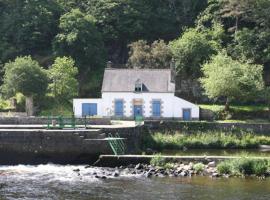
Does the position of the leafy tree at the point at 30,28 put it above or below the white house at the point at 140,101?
above

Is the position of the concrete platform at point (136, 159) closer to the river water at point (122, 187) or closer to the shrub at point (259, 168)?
the shrub at point (259, 168)

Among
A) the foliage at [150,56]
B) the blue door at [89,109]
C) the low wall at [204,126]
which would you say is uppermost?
the foliage at [150,56]

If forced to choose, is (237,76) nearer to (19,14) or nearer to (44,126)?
(44,126)

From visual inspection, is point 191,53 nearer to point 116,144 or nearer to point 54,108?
point 54,108

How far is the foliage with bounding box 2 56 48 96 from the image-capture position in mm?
67938

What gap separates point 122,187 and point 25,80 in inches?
1292

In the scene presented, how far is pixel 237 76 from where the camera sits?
218 ft

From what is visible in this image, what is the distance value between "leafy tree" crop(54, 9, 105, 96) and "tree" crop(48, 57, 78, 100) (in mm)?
6761

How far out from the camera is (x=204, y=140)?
56.4 metres

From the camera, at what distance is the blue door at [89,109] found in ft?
216

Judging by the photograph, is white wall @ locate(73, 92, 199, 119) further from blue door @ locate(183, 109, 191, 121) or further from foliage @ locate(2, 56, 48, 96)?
foliage @ locate(2, 56, 48, 96)

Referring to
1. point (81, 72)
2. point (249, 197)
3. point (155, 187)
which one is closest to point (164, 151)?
point (155, 187)

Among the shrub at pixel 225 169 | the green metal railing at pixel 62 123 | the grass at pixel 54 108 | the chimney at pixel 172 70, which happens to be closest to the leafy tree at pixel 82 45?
the grass at pixel 54 108

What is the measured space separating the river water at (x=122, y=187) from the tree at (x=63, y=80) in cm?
2707
